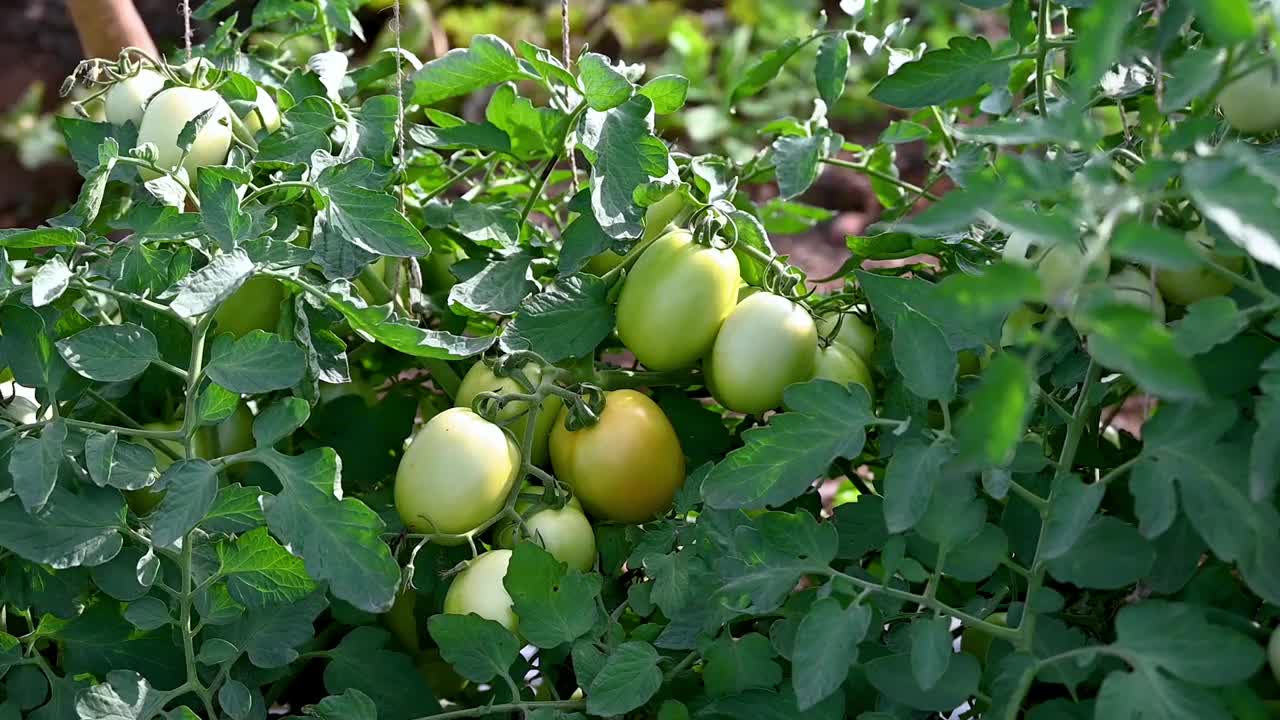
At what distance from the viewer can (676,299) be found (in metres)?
0.66

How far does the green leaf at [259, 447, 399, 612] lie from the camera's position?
20.8 inches

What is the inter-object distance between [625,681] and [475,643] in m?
0.08

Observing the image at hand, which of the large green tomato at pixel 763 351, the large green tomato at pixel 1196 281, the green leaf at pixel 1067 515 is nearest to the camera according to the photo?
the green leaf at pixel 1067 515

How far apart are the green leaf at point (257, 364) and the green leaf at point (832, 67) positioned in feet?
1.19

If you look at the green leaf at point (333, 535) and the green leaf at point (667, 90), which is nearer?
the green leaf at point (333, 535)

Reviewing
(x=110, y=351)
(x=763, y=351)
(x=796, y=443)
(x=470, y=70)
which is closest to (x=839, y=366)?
(x=763, y=351)

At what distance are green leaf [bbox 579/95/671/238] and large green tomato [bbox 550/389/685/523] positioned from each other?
97 millimetres

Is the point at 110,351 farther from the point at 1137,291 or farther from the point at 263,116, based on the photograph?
the point at 1137,291

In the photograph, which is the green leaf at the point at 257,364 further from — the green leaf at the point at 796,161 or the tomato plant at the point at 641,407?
the green leaf at the point at 796,161

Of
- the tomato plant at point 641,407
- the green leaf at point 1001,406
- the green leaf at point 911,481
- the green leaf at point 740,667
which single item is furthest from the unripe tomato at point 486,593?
the green leaf at point 1001,406

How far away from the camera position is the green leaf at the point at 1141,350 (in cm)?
34

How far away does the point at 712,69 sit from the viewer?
2967 millimetres

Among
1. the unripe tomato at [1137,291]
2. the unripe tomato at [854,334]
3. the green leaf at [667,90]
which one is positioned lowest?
the unripe tomato at [854,334]

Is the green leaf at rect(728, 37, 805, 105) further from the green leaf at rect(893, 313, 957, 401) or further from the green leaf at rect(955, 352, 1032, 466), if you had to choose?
the green leaf at rect(955, 352, 1032, 466)
